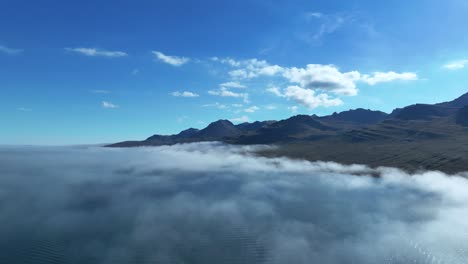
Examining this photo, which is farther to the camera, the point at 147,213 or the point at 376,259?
the point at 147,213

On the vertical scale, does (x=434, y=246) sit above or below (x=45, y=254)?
below

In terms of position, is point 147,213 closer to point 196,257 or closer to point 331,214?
point 196,257

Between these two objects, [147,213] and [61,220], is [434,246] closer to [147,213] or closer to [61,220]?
[147,213]

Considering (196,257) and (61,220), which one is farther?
(61,220)

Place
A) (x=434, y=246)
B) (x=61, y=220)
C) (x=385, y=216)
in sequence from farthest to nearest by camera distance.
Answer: (x=385, y=216) < (x=61, y=220) < (x=434, y=246)

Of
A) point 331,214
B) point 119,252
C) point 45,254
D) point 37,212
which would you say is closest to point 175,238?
point 119,252

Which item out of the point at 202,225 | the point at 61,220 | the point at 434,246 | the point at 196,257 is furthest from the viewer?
the point at 61,220

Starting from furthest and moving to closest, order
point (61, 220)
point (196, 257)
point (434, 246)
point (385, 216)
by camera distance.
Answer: point (385, 216) → point (61, 220) → point (434, 246) → point (196, 257)

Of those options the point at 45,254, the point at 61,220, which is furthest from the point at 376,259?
the point at 61,220

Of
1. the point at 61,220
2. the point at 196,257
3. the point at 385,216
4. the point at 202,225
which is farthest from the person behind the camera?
the point at 385,216
